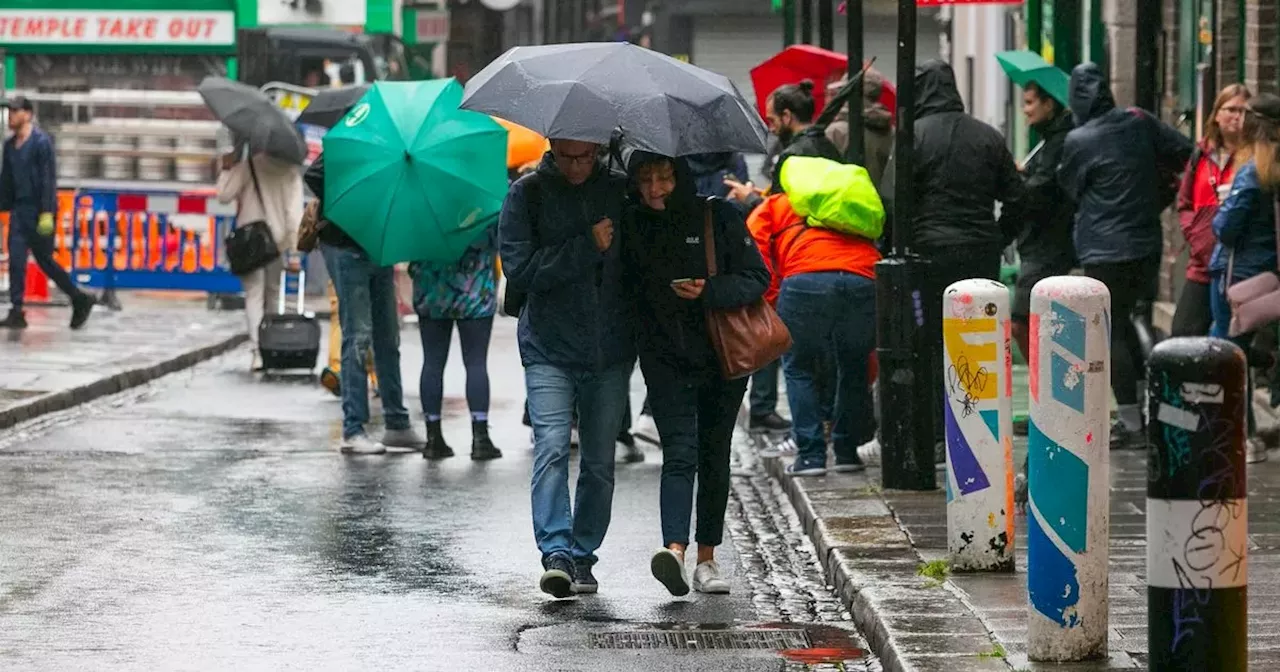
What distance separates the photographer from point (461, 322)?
13102mm

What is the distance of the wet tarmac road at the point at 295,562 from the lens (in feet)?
26.0

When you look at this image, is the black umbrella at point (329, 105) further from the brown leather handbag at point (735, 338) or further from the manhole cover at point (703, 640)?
the manhole cover at point (703, 640)

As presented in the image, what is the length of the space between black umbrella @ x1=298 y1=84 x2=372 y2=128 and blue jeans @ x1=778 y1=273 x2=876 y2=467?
451 centimetres

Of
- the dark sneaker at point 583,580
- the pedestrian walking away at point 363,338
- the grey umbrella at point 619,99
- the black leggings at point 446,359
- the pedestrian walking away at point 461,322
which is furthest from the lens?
the pedestrian walking away at point 363,338

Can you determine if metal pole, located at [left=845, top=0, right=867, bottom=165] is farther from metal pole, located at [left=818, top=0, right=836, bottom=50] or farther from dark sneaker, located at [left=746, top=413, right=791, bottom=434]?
metal pole, located at [left=818, top=0, right=836, bottom=50]

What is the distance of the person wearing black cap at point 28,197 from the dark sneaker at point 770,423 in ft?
27.1

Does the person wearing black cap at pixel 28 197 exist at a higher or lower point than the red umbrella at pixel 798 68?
lower

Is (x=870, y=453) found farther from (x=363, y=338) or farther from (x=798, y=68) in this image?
(x=798, y=68)

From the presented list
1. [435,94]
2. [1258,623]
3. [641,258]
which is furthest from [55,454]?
[1258,623]

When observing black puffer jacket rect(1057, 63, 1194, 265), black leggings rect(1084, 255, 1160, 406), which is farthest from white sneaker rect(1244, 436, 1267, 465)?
black puffer jacket rect(1057, 63, 1194, 265)

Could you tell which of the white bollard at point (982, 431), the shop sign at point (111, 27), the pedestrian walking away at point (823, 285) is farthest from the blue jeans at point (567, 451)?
the shop sign at point (111, 27)

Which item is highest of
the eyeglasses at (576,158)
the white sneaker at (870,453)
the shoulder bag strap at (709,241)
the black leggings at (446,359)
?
the eyeglasses at (576,158)

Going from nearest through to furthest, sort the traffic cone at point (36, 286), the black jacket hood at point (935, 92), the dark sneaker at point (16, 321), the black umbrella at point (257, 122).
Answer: the black jacket hood at point (935, 92), the black umbrella at point (257, 122), the dark sneaker at point (16, 321), the traffic cone at point (36, 286)

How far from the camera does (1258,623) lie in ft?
25.3
